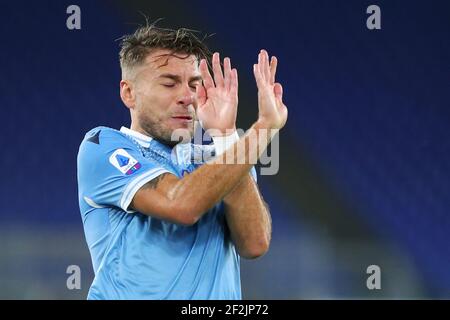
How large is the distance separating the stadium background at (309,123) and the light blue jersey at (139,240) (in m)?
2.92

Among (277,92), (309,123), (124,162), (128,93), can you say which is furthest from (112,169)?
(309,123)

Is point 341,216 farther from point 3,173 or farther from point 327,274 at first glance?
point 3,173

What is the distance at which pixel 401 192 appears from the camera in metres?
5.62

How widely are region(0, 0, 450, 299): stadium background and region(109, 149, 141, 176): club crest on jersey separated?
2.99m

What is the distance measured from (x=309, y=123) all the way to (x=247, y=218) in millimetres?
3556

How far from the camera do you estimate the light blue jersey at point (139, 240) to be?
7.07ft

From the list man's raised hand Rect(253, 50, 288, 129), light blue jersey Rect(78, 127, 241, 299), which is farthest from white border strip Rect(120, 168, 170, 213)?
man's raised hand Rect(253, 50, 288, 129)

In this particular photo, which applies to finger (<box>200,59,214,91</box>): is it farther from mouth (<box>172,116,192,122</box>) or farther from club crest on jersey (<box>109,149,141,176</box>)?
club crest on jersey (<box>109,149,141,176</box>)

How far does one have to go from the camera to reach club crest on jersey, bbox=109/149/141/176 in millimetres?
2195

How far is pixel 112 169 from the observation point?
222 cm

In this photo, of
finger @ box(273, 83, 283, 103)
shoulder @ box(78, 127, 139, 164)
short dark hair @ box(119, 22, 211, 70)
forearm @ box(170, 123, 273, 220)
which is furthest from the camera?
short dark hair @ box(119, 22, 211, 70)

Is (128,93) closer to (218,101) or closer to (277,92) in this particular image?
(218,101)
